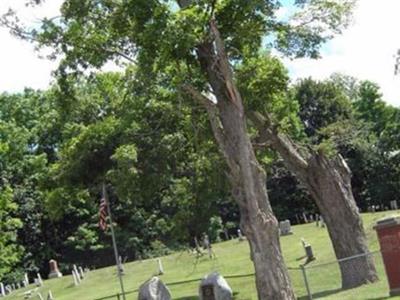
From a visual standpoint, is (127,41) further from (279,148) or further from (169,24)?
→ (279,148)

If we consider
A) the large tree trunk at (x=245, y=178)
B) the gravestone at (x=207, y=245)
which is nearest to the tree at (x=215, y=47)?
the large tree trunk at (x=245, y=178)

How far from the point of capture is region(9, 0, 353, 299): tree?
16.2 m

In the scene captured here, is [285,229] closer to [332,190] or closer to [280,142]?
[280,142]

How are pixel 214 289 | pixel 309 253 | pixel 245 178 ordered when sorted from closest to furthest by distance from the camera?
pixel 245 178
pixel 214 289
pixel 309 253

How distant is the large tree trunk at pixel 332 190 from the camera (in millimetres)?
21031

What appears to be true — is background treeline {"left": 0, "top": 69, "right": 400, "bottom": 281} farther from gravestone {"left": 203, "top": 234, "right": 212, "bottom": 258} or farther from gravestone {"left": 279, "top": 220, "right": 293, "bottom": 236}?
gravestone {"left": 279, "top": 220, "right": 293, "bottom": 236}

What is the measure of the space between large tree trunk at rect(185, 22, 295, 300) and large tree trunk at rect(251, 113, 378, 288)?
4.38 m

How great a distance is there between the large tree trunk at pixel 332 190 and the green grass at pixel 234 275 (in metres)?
→ 1.21

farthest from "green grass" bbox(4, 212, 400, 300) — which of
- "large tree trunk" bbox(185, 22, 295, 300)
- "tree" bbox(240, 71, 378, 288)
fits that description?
"large tree trunk" bbox(185, 22, 295, 300)

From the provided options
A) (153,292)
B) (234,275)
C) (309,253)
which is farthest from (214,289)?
(309,253)

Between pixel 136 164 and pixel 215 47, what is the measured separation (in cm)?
990

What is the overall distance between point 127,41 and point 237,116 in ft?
13.7

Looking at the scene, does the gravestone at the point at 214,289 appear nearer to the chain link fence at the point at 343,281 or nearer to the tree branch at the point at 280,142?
the chain link fence at the point at 343,281

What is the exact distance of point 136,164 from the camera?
26391mm
